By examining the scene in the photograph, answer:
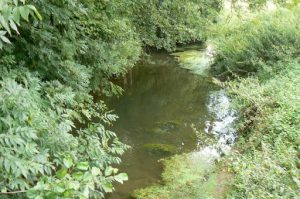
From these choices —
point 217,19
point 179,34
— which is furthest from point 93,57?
point 217,19

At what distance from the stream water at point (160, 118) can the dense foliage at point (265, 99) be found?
0.91 m

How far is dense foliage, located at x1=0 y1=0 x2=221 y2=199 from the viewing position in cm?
211

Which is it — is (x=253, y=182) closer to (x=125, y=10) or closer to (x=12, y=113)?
(x=12, y=113)

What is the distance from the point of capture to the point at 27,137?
278 centimetres

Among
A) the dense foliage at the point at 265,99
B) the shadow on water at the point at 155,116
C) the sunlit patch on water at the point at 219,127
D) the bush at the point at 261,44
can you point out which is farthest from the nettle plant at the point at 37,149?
the bush at the point at 261,44

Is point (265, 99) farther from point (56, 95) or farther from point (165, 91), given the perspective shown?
point (165, 91)

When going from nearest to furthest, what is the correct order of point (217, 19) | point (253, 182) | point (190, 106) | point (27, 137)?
point (27, 137), point (253, 182), point (190, 106), point (217, 19)

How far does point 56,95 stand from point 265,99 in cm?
474

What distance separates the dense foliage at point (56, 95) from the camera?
6.91 feet

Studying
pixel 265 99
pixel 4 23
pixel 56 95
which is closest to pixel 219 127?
pixel 265 99

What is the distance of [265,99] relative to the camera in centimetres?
723

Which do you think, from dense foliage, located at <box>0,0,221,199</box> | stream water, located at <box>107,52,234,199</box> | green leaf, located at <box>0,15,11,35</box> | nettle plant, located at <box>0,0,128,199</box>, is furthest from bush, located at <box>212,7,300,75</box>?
green leaf, located at <box>0,15,11,35</box>

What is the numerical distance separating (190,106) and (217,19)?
9.21 metres

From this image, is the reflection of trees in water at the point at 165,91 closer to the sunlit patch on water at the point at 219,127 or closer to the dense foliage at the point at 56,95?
the sunlit patch on water at the point at 219,127
